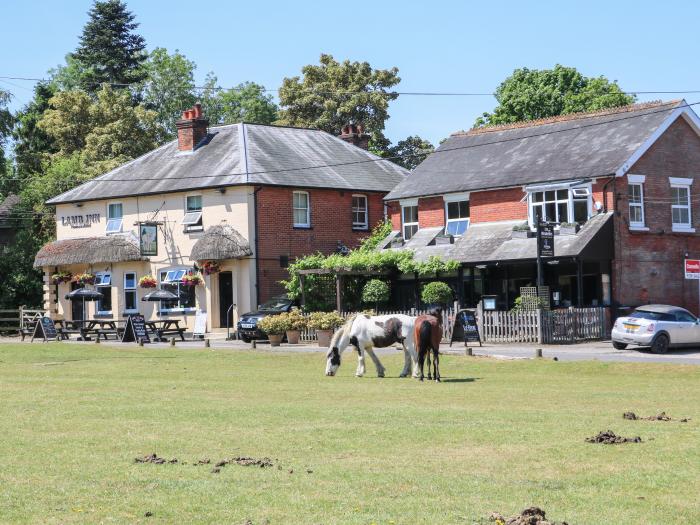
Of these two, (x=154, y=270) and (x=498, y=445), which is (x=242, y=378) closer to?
(x=498, y=445)

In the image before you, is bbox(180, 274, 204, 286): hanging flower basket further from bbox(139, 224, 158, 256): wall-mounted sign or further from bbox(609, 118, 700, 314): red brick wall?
bbox(609, 118, 700, 314): red brick wall

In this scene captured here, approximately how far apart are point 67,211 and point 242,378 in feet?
113

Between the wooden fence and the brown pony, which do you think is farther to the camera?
the wooden fence

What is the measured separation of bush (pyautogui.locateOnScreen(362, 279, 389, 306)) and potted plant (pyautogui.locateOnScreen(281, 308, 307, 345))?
504 centimetres

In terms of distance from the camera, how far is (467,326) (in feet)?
128

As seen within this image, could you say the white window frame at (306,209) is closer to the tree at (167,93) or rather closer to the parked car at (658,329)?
the parked car at (658,329)

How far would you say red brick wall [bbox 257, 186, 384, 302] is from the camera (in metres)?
52.3

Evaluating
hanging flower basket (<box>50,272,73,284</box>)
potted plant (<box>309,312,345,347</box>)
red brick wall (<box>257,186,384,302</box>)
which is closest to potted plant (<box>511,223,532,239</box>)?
potted plant (<box>309,312,345,347</box>)

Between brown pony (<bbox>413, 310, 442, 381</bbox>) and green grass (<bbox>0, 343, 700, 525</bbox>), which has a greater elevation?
brown pony (<bbox>413, 310, 442, 381</bbox>)

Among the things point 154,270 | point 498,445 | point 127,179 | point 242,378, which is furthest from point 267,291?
point 498,445

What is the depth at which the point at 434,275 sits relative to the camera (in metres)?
48.3

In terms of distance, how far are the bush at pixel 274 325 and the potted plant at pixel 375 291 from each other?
5820 mm

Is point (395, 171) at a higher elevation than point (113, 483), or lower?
higher

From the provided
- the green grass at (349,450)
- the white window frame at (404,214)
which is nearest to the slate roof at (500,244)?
the white window frame at (404,214)
